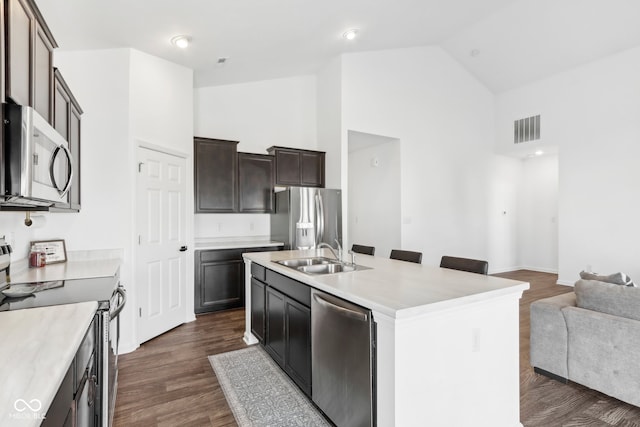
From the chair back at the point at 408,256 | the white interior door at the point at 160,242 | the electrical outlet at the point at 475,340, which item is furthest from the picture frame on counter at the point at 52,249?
→ the electrical outlet at the point at 475,340

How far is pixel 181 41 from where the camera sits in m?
3.27

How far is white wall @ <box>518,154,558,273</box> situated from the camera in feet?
23.3

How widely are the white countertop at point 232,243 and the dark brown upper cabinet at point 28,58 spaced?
264 centimetres

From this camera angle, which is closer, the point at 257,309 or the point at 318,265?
the point at 318,265

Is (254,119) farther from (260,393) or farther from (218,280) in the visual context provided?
(260,393)

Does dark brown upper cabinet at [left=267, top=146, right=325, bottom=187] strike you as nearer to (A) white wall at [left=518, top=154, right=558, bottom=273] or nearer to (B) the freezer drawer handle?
(B) the freezer drawer handle

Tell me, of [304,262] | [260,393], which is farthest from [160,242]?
[260,393]

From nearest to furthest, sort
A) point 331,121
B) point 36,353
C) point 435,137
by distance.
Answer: point 36,353 → point 331,121 → point 435,137

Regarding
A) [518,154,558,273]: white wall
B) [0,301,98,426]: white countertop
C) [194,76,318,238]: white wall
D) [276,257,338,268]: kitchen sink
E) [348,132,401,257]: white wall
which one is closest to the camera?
[0,301,98,426]: white countertop

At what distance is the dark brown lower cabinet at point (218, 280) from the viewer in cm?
421

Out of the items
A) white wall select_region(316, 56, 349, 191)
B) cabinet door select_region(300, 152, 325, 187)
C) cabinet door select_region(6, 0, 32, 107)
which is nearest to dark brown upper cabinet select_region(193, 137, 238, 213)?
cabinet door select_region(300, 152, 325, 187)

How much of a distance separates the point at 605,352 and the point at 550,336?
0.34 m

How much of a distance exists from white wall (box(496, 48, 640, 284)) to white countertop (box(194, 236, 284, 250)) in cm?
519

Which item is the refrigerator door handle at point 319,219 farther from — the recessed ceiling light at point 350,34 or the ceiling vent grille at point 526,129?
the ceiling vent grille at point 526,129
